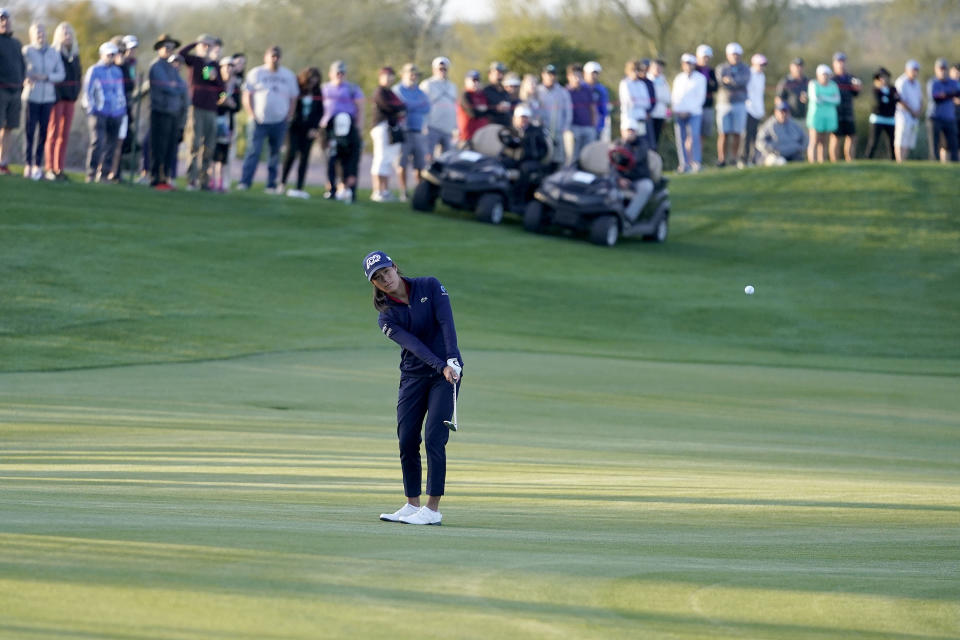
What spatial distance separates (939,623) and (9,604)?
4.00m

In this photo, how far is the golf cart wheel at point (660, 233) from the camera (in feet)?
104

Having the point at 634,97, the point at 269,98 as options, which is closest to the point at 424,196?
the point at 269,98

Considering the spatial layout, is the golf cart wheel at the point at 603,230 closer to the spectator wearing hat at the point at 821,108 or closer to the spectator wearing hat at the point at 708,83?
the spectator wearing hat at the point at 708,83

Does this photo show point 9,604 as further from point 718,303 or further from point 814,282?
point 814,282

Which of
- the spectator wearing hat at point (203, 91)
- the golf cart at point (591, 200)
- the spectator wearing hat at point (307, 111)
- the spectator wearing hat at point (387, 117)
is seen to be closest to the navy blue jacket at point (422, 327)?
the spectator wearing hat at point (203, 91)

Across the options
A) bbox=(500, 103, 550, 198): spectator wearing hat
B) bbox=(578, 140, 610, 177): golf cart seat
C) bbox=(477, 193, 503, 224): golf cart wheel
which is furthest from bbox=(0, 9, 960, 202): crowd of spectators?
bbox=(477, 193, 503, 224): golf cart wheel

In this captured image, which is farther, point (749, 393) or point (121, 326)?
point (121, 326)

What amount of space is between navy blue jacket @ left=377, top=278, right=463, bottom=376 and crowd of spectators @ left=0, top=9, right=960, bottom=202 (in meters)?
16.4

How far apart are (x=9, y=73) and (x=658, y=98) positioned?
14.8m

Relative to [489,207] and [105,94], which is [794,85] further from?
[105,94]

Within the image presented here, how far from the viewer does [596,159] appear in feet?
97.8

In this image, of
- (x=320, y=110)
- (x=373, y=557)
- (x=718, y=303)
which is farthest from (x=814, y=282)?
(x=373, y=557)

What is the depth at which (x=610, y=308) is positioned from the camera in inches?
1015

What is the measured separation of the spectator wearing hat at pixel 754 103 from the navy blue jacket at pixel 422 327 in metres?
26.7
